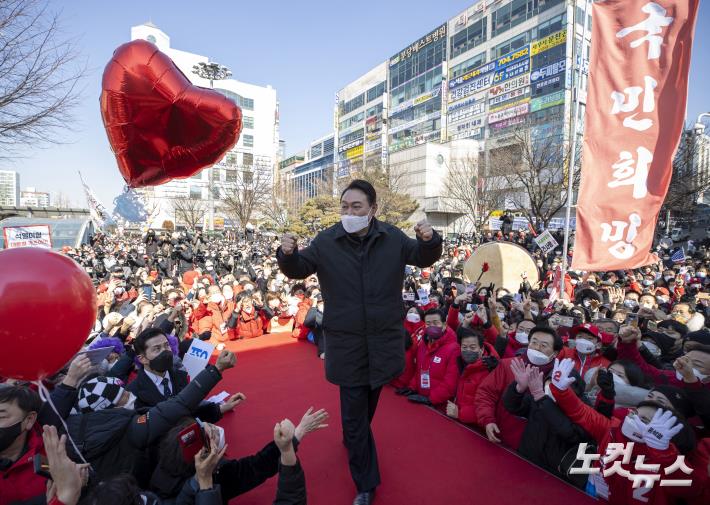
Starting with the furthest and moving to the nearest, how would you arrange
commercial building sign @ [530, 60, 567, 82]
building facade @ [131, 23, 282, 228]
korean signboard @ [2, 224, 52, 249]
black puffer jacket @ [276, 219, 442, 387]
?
1. commercial building sign @ [530, 60, 567, 82]
2. building facade @ [131, 23, 282, 228]
3. korean signboard @ [2, 224, 52, 249]
4. black puffer jacket @ [276, 219, 442, 387]

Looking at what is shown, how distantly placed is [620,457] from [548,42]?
129ft

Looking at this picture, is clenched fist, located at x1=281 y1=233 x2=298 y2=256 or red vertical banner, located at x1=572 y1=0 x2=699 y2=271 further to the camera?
red vertical banner, located at x1=572 y1=0 x2=699 y2=271

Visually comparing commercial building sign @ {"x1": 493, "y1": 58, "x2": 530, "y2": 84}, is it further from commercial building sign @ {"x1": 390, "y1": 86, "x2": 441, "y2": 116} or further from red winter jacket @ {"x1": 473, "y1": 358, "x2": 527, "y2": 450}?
red winter jacket @ {"x1": 473, "y1": 358, "x2": 527, "y2": 450}

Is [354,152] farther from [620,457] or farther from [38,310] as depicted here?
[38,310]

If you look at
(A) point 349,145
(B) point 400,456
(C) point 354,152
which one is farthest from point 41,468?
(A) point 349,145

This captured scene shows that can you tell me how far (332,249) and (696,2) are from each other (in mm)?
4409

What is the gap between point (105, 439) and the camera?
203 centimetres

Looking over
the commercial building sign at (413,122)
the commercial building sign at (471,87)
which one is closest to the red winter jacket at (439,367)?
the commercial building sign at (471,87)

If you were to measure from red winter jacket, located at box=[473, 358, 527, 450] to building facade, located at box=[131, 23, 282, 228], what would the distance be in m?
25.1

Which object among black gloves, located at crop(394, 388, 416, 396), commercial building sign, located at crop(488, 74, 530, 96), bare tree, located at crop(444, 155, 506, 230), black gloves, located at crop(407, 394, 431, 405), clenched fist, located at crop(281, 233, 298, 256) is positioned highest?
commercial building sign, located at crop(488, 74, 530, 96)

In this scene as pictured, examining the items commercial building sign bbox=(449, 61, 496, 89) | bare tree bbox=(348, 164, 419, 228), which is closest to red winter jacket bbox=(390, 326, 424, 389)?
bare tree bbox=(348, 164, 419, 228)

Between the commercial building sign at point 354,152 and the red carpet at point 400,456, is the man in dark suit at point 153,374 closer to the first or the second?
the red carpet at point 400,456

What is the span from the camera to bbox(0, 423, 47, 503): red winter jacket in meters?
1.85

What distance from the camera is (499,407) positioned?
129 inches
